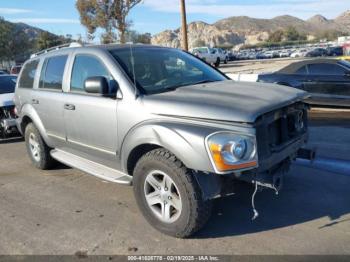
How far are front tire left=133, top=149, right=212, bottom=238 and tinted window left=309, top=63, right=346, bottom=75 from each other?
787cm

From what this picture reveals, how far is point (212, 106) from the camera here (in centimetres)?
397

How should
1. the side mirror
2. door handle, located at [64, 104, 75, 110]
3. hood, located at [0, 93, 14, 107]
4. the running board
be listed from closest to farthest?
the side mirror → the running board → door handle, located at [64, 104, 75, 110] → hood, located at [0, 93, 14, 107]

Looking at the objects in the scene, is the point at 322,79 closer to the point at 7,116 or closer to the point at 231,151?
the point at 7,116

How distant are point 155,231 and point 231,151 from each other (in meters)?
1.31

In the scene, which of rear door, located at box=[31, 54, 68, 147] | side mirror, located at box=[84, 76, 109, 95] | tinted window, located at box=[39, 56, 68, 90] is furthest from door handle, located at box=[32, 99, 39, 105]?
side mirror, located at box=[84, 76, 109, 95]

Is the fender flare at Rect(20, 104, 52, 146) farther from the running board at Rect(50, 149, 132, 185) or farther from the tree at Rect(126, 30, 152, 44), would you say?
the tree at Rect(126, 30, 152, 44)

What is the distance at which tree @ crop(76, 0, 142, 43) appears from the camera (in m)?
38.2

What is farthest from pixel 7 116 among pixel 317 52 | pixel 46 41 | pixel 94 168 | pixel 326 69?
pixel 46 41

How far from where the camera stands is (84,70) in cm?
531

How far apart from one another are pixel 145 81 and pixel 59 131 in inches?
68.1

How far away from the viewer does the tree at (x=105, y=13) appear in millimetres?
38156

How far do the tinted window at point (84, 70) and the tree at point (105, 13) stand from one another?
31.4m

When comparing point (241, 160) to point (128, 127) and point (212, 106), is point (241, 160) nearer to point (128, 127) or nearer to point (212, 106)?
point (212, 106)

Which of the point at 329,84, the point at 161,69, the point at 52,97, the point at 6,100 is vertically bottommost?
the point at 329,84
